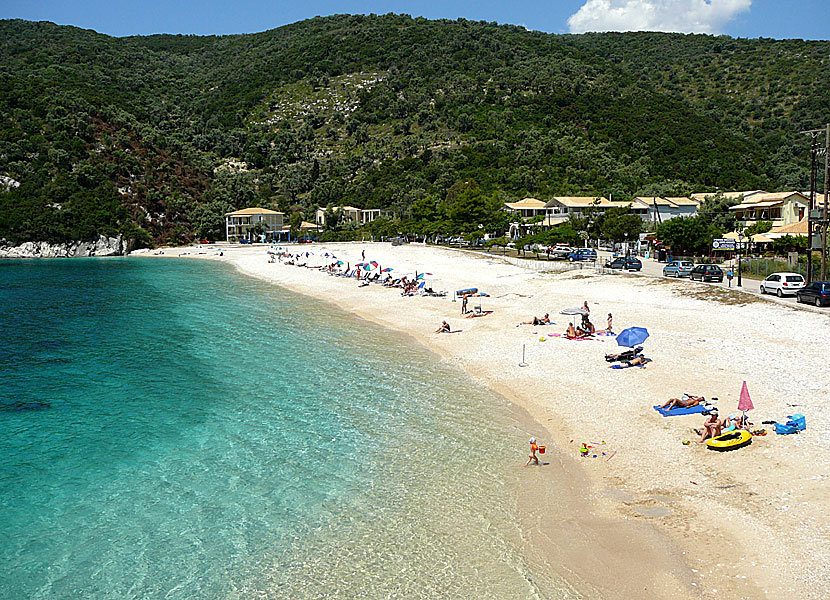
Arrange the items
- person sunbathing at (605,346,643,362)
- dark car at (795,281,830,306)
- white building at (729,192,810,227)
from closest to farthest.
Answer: person sunbathing at (605,346,643,362), dark car at (795,281,830,306), white building at (729,192,810,227)

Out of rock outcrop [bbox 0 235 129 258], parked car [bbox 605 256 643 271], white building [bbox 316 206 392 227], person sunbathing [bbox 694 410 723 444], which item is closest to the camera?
person sunbathing [bbox 694 410 723 444]

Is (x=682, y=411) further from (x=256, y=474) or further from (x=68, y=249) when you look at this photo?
(x=68, y=249)

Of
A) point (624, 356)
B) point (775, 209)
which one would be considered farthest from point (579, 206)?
point (624, 356)

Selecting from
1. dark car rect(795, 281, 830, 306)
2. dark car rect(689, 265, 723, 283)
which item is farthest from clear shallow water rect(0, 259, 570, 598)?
dark car rect(689, 265, 723, 283)

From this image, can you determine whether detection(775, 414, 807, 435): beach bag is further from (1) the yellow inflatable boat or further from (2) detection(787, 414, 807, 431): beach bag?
(1) the yellow inflatable boat

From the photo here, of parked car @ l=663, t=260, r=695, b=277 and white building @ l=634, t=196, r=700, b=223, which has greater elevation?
white building @ l=634, t=196, r=700, b=223

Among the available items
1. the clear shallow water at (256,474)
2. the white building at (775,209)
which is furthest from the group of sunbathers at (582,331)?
the white building at (775,209)

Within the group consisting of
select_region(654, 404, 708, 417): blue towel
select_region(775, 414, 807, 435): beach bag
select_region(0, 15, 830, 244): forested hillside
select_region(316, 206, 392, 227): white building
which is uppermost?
select_region(0, 15, 830, 244): forested hillside

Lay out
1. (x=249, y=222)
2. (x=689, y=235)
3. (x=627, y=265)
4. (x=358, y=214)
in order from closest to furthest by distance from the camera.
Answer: (x=627, y=265) < (x=689, y=235) < (x=358, y=214) < (x=249, y=222)
